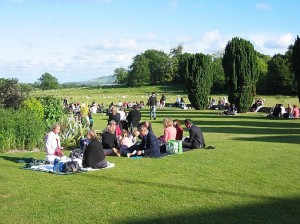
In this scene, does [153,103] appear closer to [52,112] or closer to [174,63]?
[52,112]

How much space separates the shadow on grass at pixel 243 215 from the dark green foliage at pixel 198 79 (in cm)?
3121

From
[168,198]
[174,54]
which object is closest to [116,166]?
[168,198]

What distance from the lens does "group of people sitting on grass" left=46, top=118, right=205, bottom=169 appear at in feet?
35.4

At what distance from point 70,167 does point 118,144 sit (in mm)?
3337

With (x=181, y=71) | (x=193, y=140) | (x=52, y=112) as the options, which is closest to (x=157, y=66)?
(x=181, y=71)

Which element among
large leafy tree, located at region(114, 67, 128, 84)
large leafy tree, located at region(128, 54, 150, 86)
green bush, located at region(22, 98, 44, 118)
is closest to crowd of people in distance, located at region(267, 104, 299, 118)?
green bush, located at region(22, 98, 44, 118)

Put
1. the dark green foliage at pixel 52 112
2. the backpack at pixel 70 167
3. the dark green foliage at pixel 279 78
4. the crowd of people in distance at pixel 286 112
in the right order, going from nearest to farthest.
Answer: the backpack at pixel 70 167
the dark green foliage at pixel 52 112
the crowd of people in distance at pixel 286 112
the dark green foliage at pixel 279 78

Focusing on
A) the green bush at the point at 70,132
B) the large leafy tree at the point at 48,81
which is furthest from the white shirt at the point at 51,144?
the large leafy tree at the point at 48,81

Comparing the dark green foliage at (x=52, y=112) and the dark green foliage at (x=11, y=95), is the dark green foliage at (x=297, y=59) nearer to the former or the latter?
the dark green foliage at (x=52, y=112)

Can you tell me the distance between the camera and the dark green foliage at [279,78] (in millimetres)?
65375

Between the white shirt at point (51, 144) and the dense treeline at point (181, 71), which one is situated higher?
the dense treeline at point (181, 71)

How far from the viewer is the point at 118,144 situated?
44.5ft

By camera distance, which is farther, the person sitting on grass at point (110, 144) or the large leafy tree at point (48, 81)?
the large leafy tree at point (48, 81)

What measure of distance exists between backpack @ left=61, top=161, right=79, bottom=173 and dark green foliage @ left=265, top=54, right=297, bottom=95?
5809 cm
